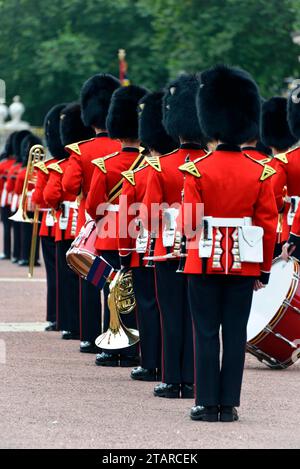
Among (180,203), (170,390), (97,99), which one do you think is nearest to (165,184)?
(180,203)

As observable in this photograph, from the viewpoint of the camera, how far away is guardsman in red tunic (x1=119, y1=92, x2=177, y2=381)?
30.4 feet

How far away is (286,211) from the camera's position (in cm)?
1125

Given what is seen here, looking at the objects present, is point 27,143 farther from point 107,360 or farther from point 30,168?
point 107,360

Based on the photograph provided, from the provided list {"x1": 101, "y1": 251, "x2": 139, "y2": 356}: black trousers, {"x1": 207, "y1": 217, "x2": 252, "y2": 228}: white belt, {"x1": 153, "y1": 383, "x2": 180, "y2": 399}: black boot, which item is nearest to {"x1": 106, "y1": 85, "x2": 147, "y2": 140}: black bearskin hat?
{"x1": 101, "y1": 251, "x2": 139, "y2": 356}: black trousers

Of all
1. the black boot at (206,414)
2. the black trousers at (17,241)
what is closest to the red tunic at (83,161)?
the black boot at (206,414)

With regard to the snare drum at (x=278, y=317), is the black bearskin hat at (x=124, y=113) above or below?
above

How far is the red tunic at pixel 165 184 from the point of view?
28.9ft

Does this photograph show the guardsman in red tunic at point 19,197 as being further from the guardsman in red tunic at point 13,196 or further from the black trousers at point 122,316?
the black trousers at point 122,316

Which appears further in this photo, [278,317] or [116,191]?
[116,191]

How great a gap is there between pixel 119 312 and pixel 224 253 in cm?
216

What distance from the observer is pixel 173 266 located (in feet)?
28.8

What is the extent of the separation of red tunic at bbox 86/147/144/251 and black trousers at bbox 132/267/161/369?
2.21 ft

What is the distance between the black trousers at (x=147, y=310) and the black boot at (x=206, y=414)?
145 cm

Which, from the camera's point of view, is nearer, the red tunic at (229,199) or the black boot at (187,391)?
the red tunic at (229,199)
